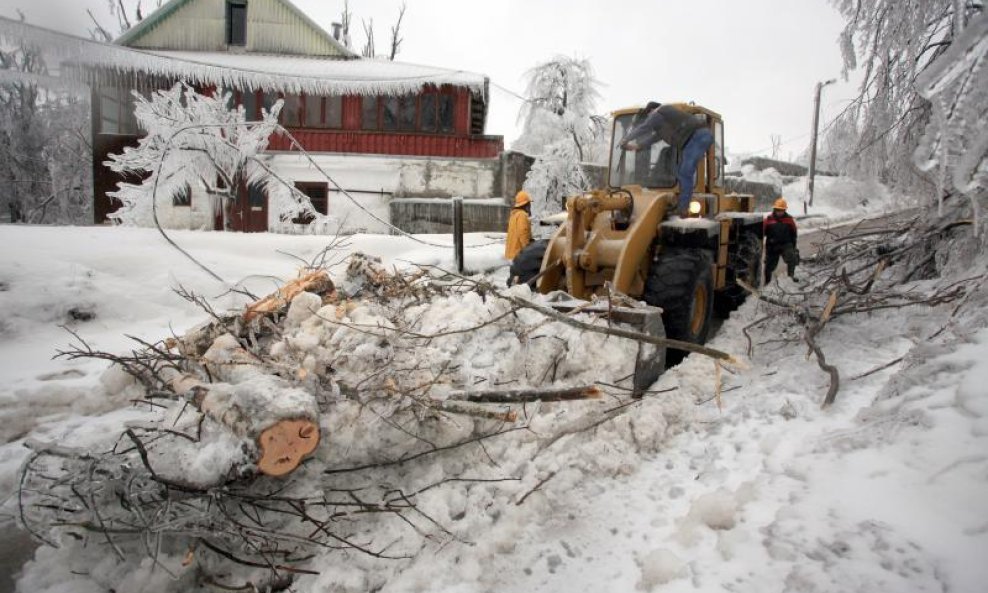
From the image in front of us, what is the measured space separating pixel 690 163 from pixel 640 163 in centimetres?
76

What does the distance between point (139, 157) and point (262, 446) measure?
10.9m

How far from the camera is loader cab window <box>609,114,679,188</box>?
6.51 m

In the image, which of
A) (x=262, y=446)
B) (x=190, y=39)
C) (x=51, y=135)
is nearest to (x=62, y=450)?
(x=262, y=446)

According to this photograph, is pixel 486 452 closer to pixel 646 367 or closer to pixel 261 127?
pixel 646 367

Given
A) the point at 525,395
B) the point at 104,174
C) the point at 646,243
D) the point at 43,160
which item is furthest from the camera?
the point at 43,160

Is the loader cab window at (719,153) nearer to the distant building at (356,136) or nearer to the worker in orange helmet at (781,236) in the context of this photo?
the worker in orange helmet at (781,236)

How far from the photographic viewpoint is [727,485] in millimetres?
2916

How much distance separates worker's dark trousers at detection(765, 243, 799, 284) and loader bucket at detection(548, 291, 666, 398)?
565 cm

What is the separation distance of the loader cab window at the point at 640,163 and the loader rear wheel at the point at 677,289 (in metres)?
1.41

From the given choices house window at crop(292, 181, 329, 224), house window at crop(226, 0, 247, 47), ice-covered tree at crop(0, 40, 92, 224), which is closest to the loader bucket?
house window at crop(292, 181, 329, 224)

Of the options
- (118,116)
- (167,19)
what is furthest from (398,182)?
(167,19)

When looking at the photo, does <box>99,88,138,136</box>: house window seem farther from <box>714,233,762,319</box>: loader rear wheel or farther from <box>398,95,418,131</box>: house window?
<box>714,233,762,319</box>: loader rear wheel

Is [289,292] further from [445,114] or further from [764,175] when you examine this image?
[764,175]

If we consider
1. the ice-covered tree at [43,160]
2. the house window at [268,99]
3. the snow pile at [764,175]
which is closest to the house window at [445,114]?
the house window at [268,99]
